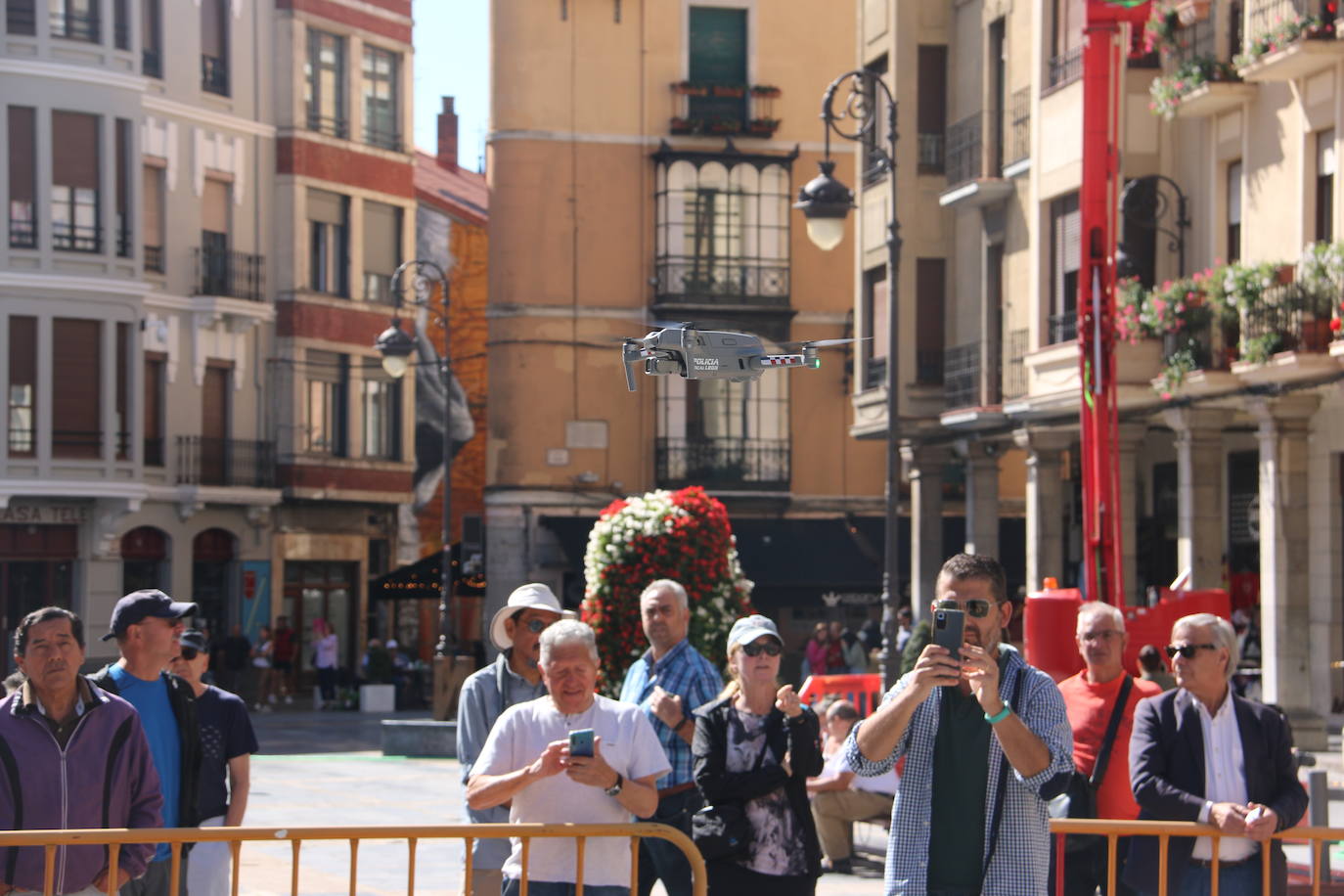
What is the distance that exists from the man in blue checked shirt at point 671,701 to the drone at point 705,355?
113 inches

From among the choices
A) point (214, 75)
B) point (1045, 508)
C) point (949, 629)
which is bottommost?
point (949, 629)

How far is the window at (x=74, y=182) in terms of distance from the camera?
4125 cm

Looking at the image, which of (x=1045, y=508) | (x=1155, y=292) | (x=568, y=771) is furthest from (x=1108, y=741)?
(x=1045, y=508)

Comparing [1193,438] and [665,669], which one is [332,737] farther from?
[665,669]

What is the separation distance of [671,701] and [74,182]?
34.4 metres

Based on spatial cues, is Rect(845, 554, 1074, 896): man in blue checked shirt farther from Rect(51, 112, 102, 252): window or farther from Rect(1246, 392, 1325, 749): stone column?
Rect(51, 112, 102, 252): window

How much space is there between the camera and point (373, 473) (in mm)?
48906

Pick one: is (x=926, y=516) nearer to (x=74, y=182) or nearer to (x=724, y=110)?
(x=724, y=110)

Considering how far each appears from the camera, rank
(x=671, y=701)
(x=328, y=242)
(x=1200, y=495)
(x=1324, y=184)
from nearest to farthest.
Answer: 1. (x=671, y=701)
2. (x=1324, y=184)
3. (x=1200, y=495)
4. (x=328, y=242)

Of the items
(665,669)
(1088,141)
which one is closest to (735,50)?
(1088,141)

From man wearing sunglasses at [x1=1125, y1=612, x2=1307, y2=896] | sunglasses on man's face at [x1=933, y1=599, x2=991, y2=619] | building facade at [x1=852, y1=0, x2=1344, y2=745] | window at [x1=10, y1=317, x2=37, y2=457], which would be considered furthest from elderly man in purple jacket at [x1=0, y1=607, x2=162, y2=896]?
window at [x1=10, y1=317, x2=37, y2=457]

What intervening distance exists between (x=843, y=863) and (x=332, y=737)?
18.4 metres

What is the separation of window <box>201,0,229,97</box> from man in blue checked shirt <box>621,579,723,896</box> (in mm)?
37067

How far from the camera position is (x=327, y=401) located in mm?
48125
